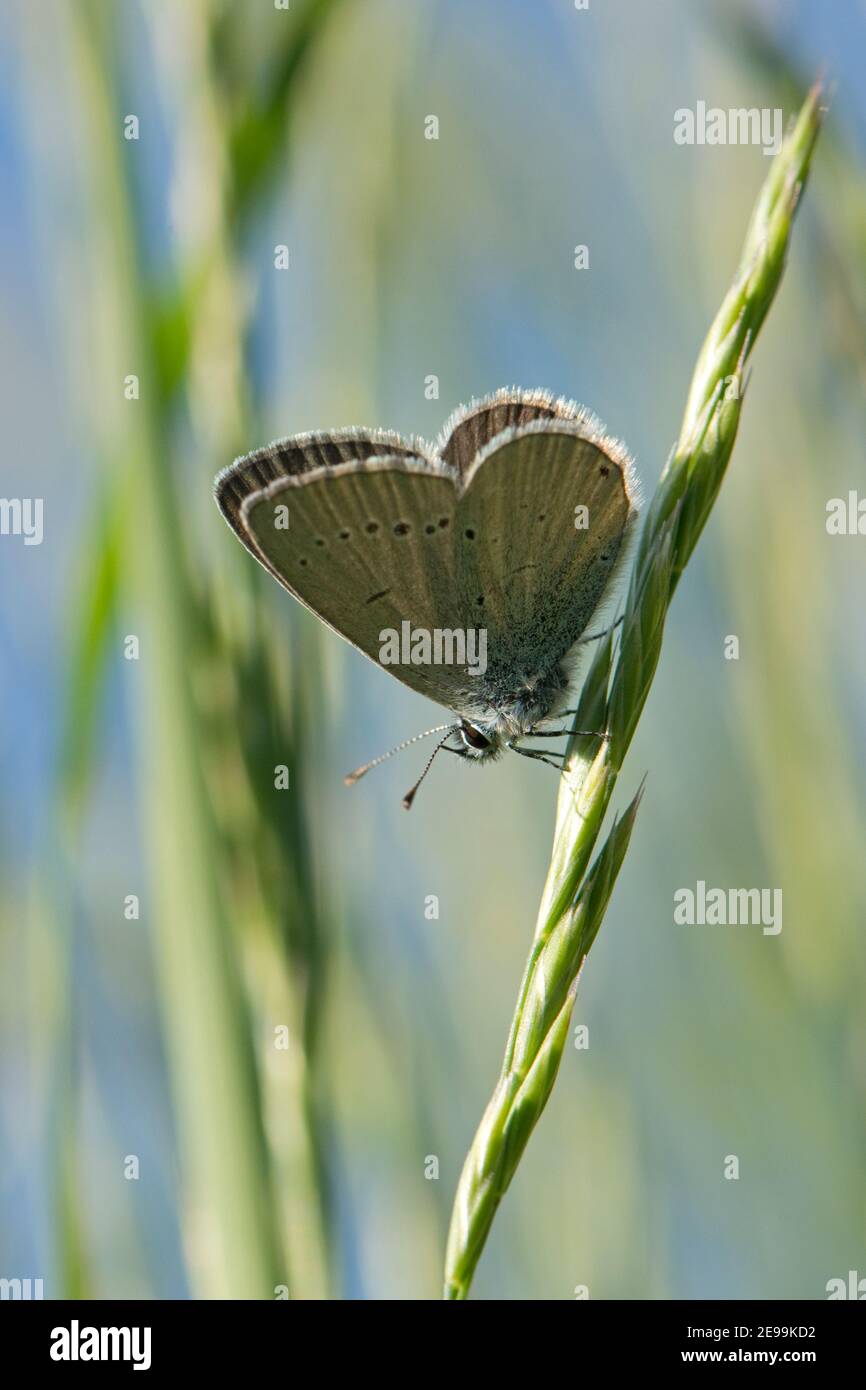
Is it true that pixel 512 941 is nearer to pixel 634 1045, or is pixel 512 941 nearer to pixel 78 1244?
pixel 634 1045

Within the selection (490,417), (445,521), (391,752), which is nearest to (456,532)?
(445,521)

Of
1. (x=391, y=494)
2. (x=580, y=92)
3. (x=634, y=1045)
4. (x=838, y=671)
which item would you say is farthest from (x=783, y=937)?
(x=580, y=92)

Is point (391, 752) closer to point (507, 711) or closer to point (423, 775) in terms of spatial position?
point (423, 775)

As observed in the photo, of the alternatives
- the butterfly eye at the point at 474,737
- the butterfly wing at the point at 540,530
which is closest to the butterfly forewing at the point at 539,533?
the butterfly wing at the point at 540,530

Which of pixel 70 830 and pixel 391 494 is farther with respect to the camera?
pixel 391 494

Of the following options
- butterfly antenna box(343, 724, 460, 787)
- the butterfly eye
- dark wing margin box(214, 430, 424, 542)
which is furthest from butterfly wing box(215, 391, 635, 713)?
butterfly antenna box(343, 724, 460, 787)

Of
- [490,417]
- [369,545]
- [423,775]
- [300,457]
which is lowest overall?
[423,775]

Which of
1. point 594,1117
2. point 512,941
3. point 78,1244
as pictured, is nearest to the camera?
point 78,1244

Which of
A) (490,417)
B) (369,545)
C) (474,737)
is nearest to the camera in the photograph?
(369,545)

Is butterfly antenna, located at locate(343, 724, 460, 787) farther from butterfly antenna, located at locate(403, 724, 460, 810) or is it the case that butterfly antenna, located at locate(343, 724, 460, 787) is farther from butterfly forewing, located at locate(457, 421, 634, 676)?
butterfly forewing, located at locate(457, 421, 634, 676)
